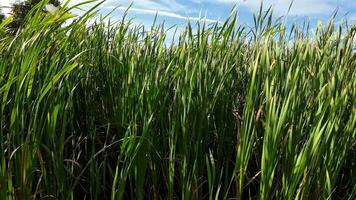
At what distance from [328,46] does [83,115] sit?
108 cm

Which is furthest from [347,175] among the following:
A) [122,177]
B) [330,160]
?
[122,177]

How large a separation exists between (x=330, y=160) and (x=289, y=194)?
18 cm

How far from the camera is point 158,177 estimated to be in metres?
1.56

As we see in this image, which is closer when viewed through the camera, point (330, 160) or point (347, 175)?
point (330, 160)

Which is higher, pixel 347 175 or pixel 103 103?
pixel 103 103

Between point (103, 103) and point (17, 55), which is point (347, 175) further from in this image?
Answer: point (17, 55)

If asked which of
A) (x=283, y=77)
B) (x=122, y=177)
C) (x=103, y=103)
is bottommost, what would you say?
(x=122, y=177)

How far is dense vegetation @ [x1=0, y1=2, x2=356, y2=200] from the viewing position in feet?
4.32

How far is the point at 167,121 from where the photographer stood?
1579 millimetres

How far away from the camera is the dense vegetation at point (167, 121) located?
1.32 meters

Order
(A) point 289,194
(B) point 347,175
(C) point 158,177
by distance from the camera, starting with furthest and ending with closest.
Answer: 1. (B) point 347,175
2. (C) point 158,177
3. (A) point 289,194

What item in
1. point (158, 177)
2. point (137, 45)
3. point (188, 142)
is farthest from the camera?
point (137, 45)

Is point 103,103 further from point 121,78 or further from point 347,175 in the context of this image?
point 347,175

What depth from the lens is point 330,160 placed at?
54.4 inches
